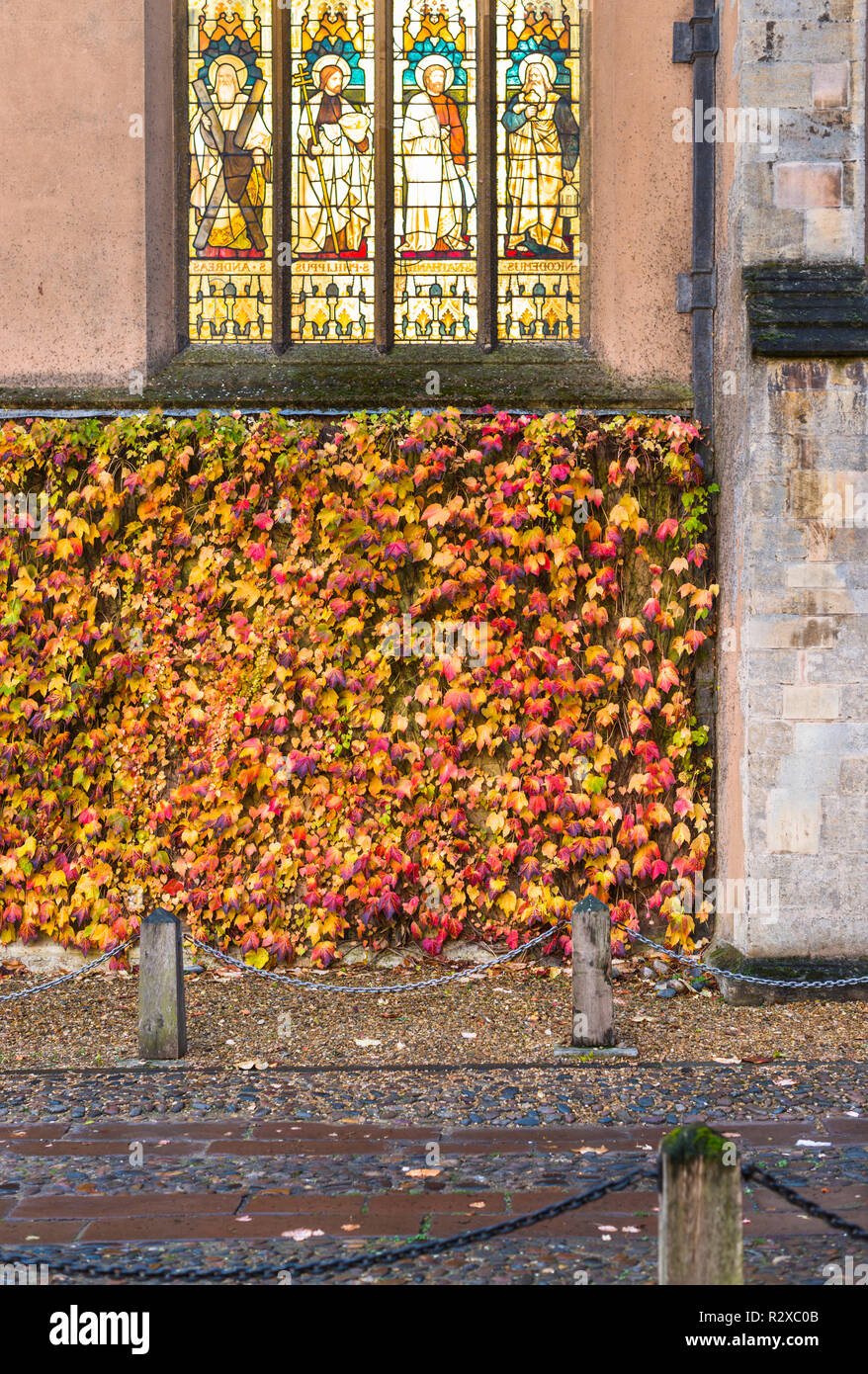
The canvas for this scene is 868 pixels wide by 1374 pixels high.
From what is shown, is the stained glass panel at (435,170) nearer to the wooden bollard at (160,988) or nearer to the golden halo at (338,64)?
the golden halo at (338,64)

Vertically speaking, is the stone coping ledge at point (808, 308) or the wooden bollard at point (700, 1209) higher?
the stone coping ledge at point (808, 308)

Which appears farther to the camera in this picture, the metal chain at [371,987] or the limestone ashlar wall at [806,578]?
the metal chain at [371,987]

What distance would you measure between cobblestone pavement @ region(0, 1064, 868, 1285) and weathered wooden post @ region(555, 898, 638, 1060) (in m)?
0.19

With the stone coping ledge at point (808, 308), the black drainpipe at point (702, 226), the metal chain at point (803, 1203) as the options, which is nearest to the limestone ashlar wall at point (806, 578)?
the stone coping ledge at point (808, 308)

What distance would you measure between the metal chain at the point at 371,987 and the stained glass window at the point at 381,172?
151 inches

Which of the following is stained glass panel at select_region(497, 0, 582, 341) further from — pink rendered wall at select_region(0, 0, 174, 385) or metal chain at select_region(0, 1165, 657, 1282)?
metal chain at select_region(0, 1165, 657, 1282)

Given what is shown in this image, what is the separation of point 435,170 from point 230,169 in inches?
52.6

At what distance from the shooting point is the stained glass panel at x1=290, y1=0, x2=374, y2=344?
775 centimetres

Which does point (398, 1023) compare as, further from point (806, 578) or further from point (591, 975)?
point (806, 578)

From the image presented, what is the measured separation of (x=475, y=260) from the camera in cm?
779

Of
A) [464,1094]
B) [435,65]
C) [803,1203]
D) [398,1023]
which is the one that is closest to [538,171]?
[435,65]

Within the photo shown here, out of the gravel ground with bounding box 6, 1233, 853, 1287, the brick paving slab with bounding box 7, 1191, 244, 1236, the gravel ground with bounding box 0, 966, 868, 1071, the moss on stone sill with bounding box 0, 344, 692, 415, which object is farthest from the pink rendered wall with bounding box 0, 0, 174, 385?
the gravel ground with bounding box 6, 1233, 853, 1287

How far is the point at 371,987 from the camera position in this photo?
6992 mm

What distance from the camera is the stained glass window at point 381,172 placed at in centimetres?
772
